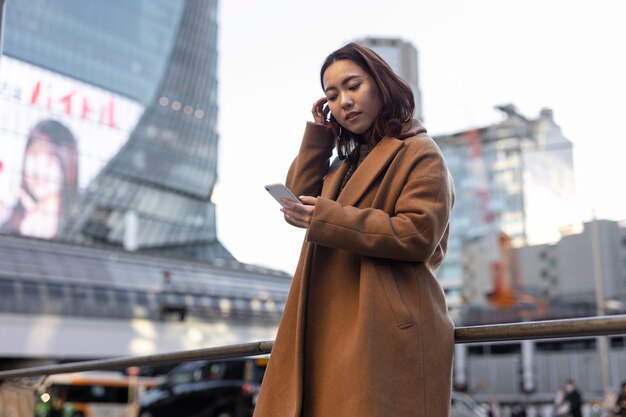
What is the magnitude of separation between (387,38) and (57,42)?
5686 cm

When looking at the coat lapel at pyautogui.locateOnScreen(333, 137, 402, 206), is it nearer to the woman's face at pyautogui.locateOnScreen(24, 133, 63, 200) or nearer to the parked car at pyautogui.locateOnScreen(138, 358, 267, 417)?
the parked car at pyautogui.locateOnScreen(138, 358, 267, 417)

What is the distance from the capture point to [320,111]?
226 centimetres

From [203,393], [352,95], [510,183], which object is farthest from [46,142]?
[510,183]

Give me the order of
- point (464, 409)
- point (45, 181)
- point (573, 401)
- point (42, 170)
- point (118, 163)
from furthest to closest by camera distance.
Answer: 1. point (118, 163)
2. point (45, 181)
3. point (42, 170)
4. point (464, 409)
5. point (573, 401)

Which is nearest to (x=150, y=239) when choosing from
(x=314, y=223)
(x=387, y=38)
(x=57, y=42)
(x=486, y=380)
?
(x=57, y=42)

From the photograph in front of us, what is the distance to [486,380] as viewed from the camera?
198 ft

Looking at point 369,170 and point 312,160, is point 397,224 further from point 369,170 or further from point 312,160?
point 312,160

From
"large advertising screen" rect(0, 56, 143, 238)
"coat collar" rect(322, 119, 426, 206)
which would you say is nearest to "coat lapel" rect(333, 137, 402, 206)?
"coat collar" rect(322, 119, 426, 206)

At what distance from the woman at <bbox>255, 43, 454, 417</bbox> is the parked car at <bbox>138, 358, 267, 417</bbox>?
11970 mm

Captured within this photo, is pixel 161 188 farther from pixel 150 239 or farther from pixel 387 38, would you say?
pixel 387 38

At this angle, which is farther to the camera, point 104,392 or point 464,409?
point 104,392

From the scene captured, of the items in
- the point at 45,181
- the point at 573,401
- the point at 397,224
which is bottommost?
the point at 573,401

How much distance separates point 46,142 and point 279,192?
187 feet

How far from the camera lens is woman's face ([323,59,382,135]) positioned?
205 cm
